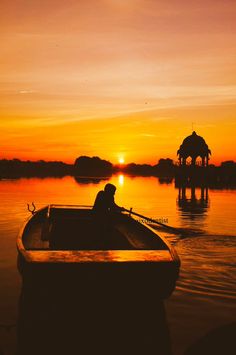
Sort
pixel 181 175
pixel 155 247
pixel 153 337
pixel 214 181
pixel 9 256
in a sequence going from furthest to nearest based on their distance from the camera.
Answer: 1. pixel 214 181
2. pixel 181 175
3. pixel 9 256
4. pixel 155 247
5. pixel 153 337

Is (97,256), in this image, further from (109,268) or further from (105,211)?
(105,211)

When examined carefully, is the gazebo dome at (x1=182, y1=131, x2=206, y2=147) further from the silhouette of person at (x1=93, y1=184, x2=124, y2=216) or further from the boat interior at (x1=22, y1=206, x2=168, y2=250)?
the silhouette of person at (x1=93, y1=184, x2=124, y2=216)

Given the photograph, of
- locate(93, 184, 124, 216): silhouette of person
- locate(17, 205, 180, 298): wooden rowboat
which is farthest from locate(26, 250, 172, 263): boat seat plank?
locate(93, 184, 124, 216): silhouette of person

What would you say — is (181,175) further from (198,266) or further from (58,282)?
(58,282)

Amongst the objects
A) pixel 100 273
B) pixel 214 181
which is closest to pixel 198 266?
pixel 100 273

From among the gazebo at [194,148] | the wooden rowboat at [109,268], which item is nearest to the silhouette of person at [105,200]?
the wooden rowboat at [109,268]

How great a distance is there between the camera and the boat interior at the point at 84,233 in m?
10.5

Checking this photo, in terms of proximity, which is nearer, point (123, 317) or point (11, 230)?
point (123, 317)

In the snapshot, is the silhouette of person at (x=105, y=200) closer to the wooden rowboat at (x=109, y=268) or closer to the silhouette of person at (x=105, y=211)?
the silhouette of person at (x=105, y=211)

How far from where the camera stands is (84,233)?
14195mm

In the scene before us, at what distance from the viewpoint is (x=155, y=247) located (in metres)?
9.98

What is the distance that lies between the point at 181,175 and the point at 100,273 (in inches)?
2389

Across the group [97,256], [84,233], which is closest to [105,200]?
[84,233]

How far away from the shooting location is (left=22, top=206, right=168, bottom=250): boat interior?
34.5ft
